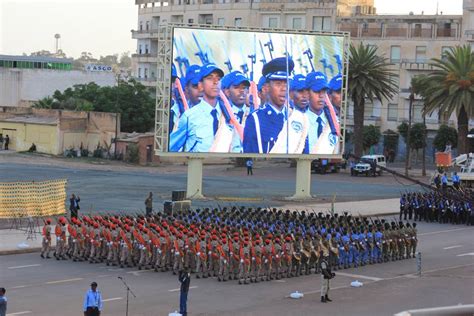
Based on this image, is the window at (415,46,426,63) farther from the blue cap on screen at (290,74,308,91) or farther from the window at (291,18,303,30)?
the blue cap on screen at (290,74,308,91)

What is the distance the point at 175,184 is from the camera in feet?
192

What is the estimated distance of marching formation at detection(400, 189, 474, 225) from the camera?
44.1 metres

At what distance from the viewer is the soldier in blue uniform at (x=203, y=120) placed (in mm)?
43719

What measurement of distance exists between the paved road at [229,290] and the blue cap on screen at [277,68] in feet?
47.9

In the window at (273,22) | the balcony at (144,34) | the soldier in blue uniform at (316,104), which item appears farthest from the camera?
the balcony at (144,34)

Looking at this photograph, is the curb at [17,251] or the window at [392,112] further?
the window at [392,112]

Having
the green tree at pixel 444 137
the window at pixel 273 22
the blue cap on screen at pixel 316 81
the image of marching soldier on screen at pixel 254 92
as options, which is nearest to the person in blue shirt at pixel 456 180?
the image of marching soldier on screen at pixel 254 92

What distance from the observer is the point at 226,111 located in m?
44.3

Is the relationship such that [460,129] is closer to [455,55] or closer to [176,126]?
[455,55]

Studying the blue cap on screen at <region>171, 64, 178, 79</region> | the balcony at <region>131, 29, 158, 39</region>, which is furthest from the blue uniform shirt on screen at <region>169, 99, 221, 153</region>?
the balcony at <region>131, 29, 158, 39</region>

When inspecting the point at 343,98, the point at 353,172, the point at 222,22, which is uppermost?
the point at 222,22

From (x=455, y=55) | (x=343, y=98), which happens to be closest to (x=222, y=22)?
(x=455, y=55)

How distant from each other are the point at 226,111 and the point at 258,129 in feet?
5.60

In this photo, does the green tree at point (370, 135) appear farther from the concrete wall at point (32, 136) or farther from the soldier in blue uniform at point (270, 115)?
the soldier in blue uniform at point (270, 115)
